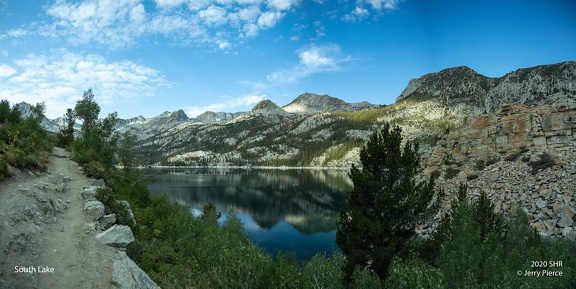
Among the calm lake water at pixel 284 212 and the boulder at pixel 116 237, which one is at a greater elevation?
the boulder at pixel 116 237

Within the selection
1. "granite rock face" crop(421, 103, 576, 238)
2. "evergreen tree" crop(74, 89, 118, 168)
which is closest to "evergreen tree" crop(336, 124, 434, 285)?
"evergreen tree" crop(74, 89, 118, 168)

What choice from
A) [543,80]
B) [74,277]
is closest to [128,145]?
[74,277]

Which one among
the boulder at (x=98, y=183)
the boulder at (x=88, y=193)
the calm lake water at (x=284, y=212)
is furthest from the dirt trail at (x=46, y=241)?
the calm lake water at (x=284, y=212)

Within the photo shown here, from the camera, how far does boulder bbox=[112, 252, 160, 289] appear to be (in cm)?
1521

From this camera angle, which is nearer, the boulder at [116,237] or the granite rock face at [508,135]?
the boulder at [116,237]

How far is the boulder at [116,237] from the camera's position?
721 inches

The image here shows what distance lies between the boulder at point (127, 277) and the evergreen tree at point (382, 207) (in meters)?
14.6

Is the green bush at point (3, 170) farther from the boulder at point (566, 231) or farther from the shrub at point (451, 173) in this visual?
the shrub at point (451, 173)

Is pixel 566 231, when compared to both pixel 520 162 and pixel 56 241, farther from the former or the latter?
pixel 56 241

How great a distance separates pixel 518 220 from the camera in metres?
39.6

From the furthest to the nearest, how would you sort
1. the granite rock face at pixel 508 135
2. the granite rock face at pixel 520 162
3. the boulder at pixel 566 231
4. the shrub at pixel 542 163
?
the granite rock face at pixel 508 135 < the shrub at pixel 542 163 < the granite rock face at pixel 520 162 < the boulder at pixel 566 231

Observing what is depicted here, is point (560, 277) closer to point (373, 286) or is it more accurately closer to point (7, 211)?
point (373, 286)

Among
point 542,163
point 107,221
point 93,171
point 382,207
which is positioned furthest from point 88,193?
point 542,163

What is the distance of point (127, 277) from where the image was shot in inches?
621
